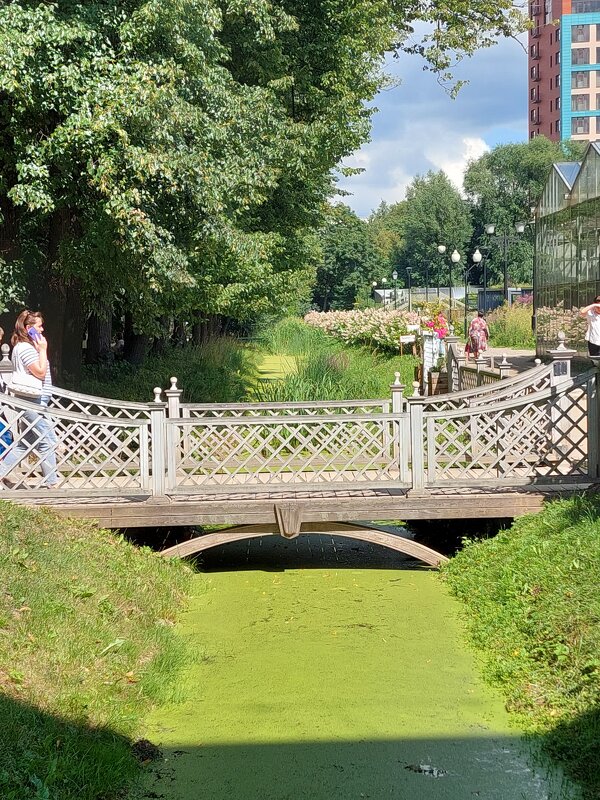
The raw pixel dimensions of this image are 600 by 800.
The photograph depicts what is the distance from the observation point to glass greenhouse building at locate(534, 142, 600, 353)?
1942 cm

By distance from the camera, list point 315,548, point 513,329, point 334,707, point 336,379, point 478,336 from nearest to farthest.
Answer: point 334,707, point 315,548, point 336,379, point 478,336, point 513,329

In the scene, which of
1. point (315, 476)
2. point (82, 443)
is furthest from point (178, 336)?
point (82, 443)

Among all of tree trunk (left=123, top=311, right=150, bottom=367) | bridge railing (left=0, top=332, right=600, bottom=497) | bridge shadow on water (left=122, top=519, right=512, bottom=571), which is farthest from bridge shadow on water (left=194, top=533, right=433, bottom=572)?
tree trunk (left=123, top=311, right=150, bottom=367)

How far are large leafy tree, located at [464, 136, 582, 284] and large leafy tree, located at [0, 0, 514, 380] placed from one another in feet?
171

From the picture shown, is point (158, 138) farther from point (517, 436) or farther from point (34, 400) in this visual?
point (517, 436)

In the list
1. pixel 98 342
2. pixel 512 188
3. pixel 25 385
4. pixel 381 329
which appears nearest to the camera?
pixel 25 385

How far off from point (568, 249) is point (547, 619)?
16096 mm

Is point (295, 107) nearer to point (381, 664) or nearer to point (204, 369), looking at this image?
point (204, 369)

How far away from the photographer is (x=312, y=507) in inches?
365

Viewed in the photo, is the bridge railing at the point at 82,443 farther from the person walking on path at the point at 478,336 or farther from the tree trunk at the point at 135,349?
the person walking on path at the point at 478,336

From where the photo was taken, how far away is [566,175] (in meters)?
21.9

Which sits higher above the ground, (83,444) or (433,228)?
(433,228)

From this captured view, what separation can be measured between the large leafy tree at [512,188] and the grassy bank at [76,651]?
202 feet

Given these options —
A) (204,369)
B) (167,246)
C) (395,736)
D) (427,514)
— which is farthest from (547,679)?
(204,369)
